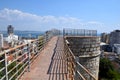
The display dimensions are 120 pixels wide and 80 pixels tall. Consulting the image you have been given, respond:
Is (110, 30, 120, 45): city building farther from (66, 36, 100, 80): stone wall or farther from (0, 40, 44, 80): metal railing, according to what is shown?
(0, 40, 44, 80): metal railing

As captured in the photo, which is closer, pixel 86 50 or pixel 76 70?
pixel 76 70

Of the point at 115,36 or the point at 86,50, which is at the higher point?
the point at 86,50

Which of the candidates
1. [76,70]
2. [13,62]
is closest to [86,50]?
[13,62]

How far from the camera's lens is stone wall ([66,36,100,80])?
17.3 metres

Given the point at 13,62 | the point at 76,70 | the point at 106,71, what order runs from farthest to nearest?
1. the point at 106,71
2. the point at 13,62
3. the point at 76,70

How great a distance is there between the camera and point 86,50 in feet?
57.0

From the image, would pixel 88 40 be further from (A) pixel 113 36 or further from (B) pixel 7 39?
(A) pixel 113 36

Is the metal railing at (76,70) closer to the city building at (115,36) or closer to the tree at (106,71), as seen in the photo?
the tree at (106,71)

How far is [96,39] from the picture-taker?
59.9 ft

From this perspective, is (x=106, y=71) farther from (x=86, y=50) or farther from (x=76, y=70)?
(x=76, y=70)

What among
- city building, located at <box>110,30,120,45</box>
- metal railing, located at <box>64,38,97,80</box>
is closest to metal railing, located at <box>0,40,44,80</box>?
metal railing, located at <box>64,38,97,80</box>

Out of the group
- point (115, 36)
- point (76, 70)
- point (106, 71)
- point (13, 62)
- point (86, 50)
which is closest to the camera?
point (76, 70)

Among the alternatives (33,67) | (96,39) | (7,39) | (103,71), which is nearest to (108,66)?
(103,71)

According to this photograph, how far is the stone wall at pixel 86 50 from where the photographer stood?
1728cm
